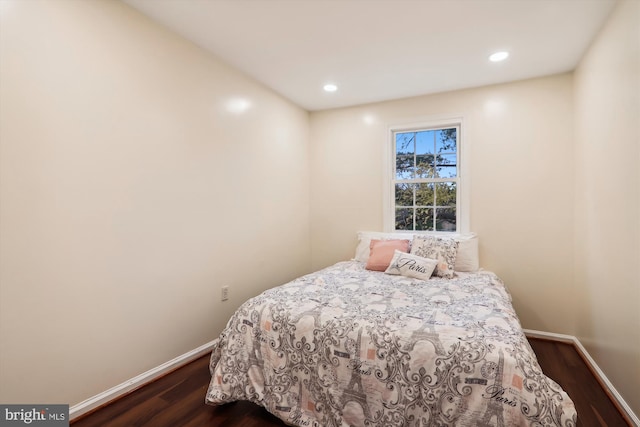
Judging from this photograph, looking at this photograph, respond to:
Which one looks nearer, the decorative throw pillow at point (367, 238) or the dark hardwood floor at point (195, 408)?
the dark hardwood floor at point (195, 408)

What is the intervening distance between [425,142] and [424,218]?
866mm

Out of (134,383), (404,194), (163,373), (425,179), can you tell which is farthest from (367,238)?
(134,383)

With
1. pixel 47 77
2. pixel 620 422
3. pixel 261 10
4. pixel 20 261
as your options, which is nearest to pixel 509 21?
pixel 261 10

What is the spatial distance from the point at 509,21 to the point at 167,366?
11.3ft

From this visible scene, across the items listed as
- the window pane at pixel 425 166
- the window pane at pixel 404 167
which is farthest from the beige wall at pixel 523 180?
the window pane at pixel 425 166

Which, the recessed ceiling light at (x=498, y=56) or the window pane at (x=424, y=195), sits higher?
the recessed ceiling light at (x=498, y=56)

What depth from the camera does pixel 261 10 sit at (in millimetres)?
2080

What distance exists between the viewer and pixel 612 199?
2.06 m

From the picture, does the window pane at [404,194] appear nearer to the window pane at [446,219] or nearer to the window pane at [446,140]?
the window pane at [446,219]

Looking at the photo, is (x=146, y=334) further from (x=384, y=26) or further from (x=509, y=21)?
(x=509, y=21)

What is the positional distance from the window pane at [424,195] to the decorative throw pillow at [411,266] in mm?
925

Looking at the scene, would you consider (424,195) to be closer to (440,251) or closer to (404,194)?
(404,194)

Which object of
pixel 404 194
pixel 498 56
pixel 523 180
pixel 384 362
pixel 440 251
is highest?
pixel 498 56

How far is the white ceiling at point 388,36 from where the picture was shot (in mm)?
2053
